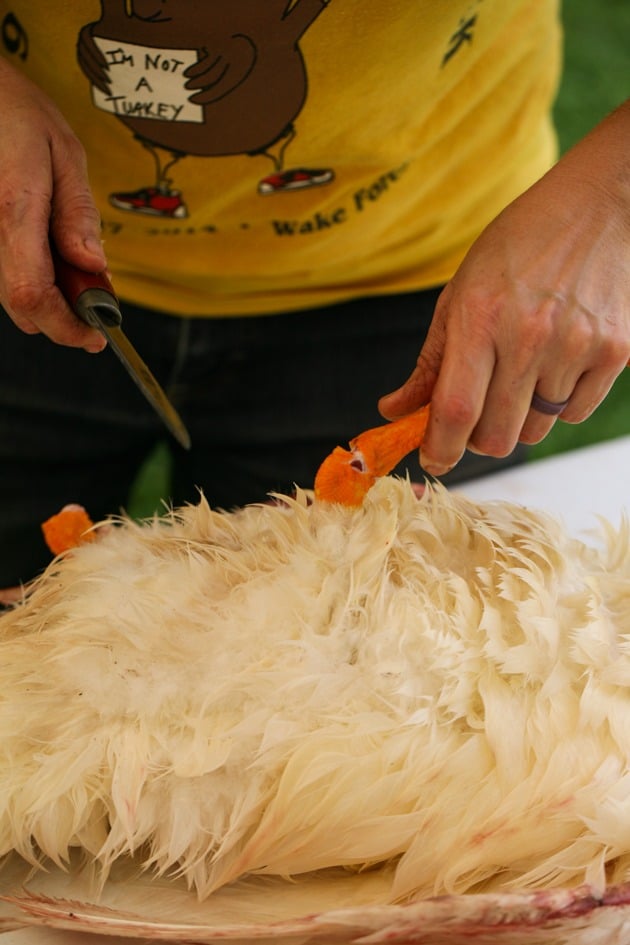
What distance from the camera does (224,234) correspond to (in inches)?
32.7

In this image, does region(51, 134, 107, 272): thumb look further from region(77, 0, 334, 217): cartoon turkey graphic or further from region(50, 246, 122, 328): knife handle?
region(77, 0, 334, 217): cartoon turkey graphic

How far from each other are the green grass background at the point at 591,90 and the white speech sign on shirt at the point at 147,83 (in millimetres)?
1029

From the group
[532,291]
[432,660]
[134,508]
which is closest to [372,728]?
[432,660]

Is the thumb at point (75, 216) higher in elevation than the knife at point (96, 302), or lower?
higher

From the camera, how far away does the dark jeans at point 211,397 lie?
0.91 meters

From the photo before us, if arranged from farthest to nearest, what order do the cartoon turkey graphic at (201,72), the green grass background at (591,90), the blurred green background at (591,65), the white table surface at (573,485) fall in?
the blurred green background at (591,65) < the green grass background at (591,90) < the white table surface at (573,485) < the cartoon turkey graphic at (201,72)

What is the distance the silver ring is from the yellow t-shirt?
0.29 m

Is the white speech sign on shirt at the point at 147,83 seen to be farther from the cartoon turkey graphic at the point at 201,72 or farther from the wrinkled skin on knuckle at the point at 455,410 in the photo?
the wrinkled skin on knuckle at the point at 455,410

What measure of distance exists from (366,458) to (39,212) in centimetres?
26

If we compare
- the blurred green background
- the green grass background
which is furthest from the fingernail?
the blurred green background

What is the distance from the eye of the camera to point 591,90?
2.25 metres

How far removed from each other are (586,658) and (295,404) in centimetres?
48

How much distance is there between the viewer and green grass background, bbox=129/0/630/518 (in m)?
1.73

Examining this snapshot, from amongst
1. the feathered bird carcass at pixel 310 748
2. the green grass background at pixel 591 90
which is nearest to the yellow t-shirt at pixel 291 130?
the feathered bird carcass at pixel 310 748
